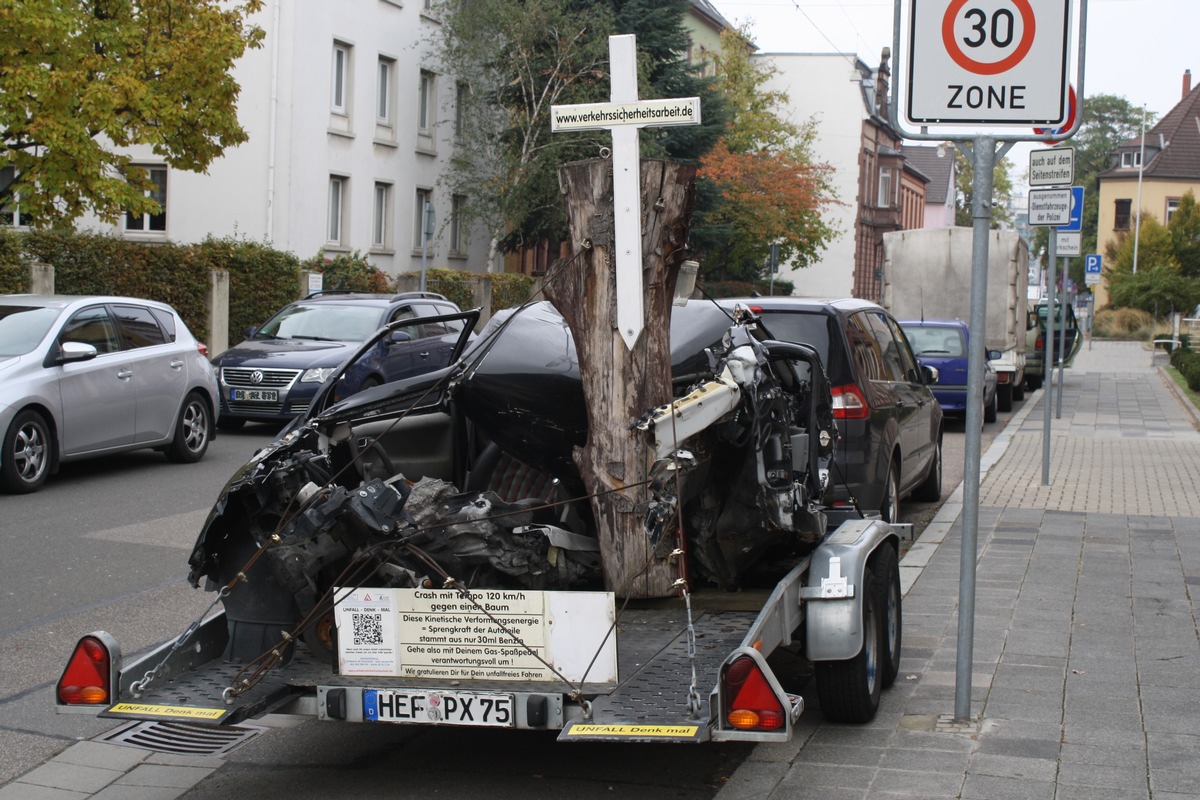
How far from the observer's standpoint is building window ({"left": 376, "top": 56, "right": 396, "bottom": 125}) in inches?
1517

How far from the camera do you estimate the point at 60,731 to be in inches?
218

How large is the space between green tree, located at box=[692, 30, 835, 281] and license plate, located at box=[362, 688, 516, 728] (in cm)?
4334

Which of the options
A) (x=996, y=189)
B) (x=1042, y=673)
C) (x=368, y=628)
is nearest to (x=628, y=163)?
(x=368, y=628)

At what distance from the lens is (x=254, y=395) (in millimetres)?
17031

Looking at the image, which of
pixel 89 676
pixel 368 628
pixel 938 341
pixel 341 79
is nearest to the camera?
pixel 89 676

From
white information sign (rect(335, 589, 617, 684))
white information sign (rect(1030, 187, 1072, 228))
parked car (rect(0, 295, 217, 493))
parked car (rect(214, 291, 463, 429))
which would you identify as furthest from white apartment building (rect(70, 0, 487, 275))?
white information sign (rect(335, 589, 617, 684))

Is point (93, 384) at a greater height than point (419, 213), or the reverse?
point (419, 213)

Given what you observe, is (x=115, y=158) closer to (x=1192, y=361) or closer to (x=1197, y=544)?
(x=1197, y=544)

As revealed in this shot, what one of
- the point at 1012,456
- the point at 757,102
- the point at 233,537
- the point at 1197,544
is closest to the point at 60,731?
the point at 233,537

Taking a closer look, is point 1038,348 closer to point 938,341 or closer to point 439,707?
point 938,341

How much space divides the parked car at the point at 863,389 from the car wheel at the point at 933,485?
144cm

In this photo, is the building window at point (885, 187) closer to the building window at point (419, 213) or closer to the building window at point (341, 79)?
the building window at point (419, 213)

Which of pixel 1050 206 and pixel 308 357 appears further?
pixel 308 357

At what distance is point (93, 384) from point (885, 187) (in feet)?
246
